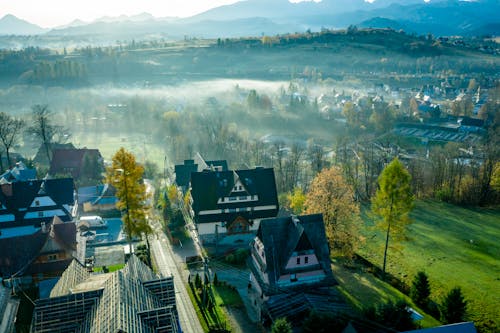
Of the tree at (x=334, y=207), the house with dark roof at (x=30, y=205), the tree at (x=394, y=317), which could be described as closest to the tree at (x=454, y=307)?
the tree at (x=394, y=317)

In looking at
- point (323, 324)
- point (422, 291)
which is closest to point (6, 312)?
point (323, 324)

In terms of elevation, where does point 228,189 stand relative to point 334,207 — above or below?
below

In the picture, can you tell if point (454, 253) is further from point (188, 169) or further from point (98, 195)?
point (98, 195)

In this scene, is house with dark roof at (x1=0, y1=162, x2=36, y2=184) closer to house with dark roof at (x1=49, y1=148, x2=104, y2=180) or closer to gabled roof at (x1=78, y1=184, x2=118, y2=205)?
house with dark roof at (x1=49, y1=148, x2=104, y2=180)

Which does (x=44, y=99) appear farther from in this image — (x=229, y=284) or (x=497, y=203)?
(x=497, y=203)

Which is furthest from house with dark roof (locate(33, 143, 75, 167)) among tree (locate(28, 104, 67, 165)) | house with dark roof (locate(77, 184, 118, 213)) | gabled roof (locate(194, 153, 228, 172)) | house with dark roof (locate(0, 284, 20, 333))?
house with dark roof (locate(0, 284, 20, 333))
